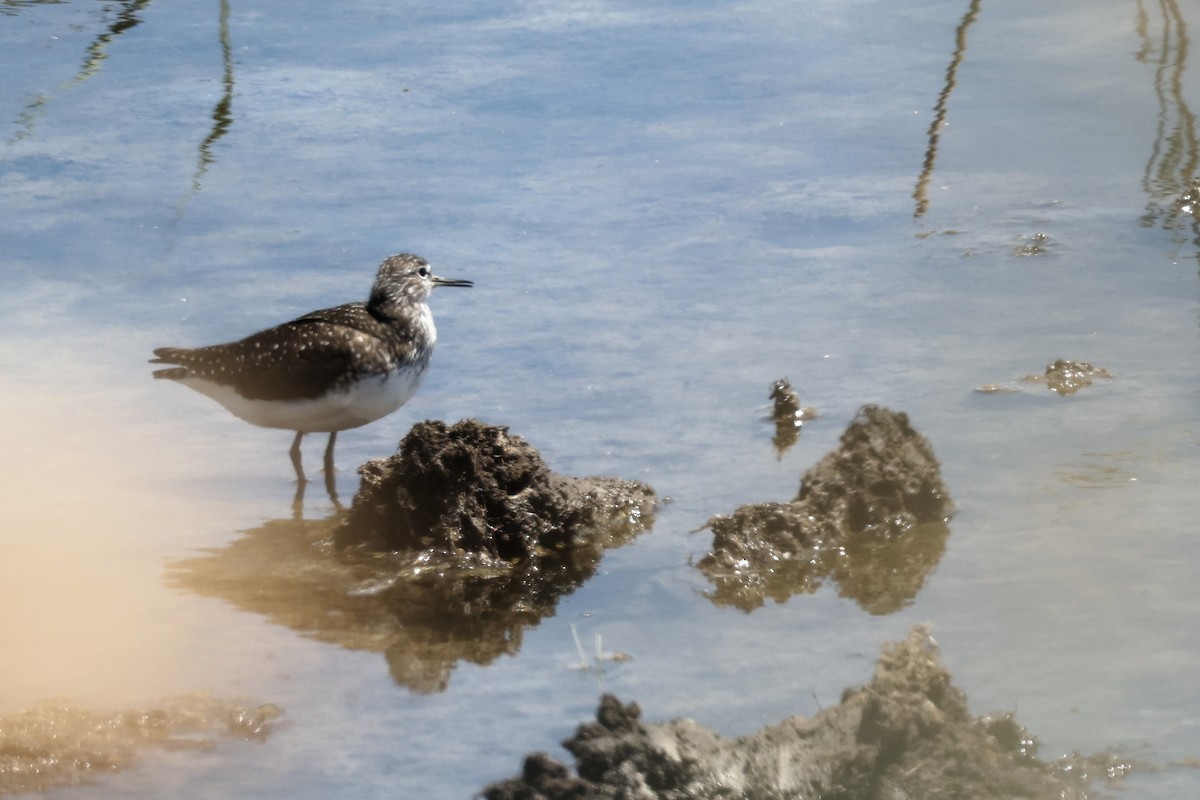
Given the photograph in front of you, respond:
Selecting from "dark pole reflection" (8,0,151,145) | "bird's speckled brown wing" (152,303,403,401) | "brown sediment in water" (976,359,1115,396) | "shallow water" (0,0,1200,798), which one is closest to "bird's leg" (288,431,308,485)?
"shallow water" (0,0,1200,798)

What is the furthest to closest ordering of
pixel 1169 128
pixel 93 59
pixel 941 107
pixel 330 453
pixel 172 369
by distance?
1. pixel 93 59
2. pixel 941 107
3. pixel 1169 128
4. pixel 172 369
5. pixel 330 453

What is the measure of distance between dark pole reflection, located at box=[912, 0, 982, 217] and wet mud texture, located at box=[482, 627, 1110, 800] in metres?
6.08

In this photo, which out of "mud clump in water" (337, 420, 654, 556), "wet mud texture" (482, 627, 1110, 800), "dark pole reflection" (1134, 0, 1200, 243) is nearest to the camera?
"wet mud texture" (482, 627, 1110, 800)

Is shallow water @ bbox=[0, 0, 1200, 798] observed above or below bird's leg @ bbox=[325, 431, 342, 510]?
above

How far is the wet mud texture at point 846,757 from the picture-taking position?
4961 millimetres

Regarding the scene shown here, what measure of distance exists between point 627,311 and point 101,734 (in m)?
4.79

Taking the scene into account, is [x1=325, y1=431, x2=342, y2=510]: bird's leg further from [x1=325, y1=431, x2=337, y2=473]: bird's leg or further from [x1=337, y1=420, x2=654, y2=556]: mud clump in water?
[x1=337, y1=420, x2=654, y2=556]: mud clump in water

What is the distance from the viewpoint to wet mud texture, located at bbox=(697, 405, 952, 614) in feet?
23.0

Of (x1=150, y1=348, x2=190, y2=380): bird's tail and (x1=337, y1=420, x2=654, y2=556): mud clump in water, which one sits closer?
(x1=337, y1=420, x2=654, y2=556): mud clump in water

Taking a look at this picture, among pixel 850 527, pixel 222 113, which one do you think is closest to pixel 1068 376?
pixel 850 527

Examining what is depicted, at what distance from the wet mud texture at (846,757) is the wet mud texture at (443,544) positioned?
73.3 inches

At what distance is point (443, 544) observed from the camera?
24.3 feet

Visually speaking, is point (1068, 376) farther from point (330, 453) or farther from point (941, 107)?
point (941, 107)

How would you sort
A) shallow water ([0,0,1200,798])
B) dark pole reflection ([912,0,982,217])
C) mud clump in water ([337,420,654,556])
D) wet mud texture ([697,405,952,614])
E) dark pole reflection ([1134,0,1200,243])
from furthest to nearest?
1. dark pole reflection ([912,0,982,217])
2. dark pole reflection ([1134,0,1200,243])
3. mud clump in water ([337,420,654,556])
4. wet mud texture ([697,405,952,614])
5. shallow water ([0,0,1200,798])
